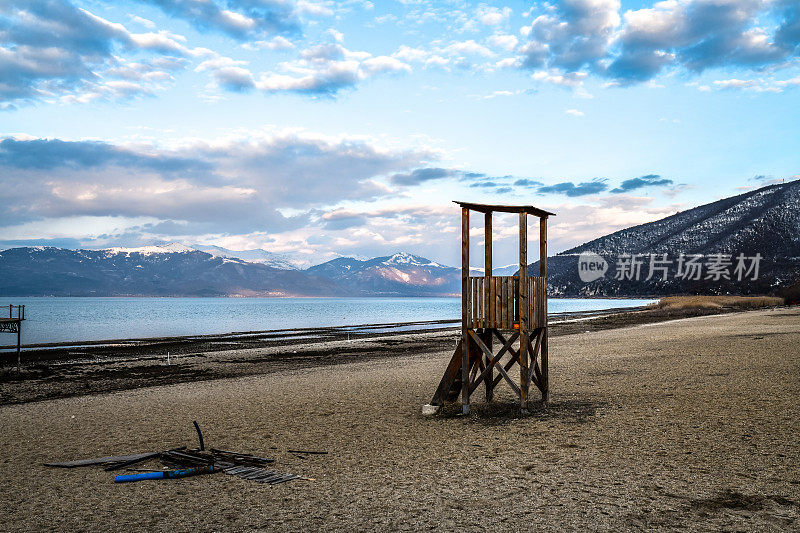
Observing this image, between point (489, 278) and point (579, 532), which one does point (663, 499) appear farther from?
point (489, 278)

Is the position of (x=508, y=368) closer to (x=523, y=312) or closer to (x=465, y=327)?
(x=465, y=327)

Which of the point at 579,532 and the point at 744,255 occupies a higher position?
the point at 744,255

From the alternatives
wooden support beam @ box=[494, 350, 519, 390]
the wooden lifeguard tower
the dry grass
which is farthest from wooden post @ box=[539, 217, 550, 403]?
the dry grass

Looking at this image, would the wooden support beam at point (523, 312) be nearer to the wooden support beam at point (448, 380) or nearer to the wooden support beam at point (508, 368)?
the wooden support beam at point (508, 368)

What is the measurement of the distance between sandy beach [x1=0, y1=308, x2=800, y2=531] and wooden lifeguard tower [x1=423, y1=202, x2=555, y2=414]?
0.80 meters

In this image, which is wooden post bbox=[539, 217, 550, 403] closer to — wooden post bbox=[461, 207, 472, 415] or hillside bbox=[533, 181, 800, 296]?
wooden post bbox=[461, 207, 472, 415]

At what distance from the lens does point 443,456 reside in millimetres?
9930

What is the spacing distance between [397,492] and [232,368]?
22848 millimetres

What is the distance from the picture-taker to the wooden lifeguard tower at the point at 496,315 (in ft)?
43.2

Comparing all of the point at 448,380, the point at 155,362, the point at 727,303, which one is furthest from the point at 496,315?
the point at 727,303

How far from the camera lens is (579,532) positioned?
21.1ft

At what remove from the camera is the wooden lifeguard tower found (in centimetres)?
1316

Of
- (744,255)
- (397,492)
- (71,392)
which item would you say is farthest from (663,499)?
(744,255)

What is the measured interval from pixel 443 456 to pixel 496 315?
429 centimetres
